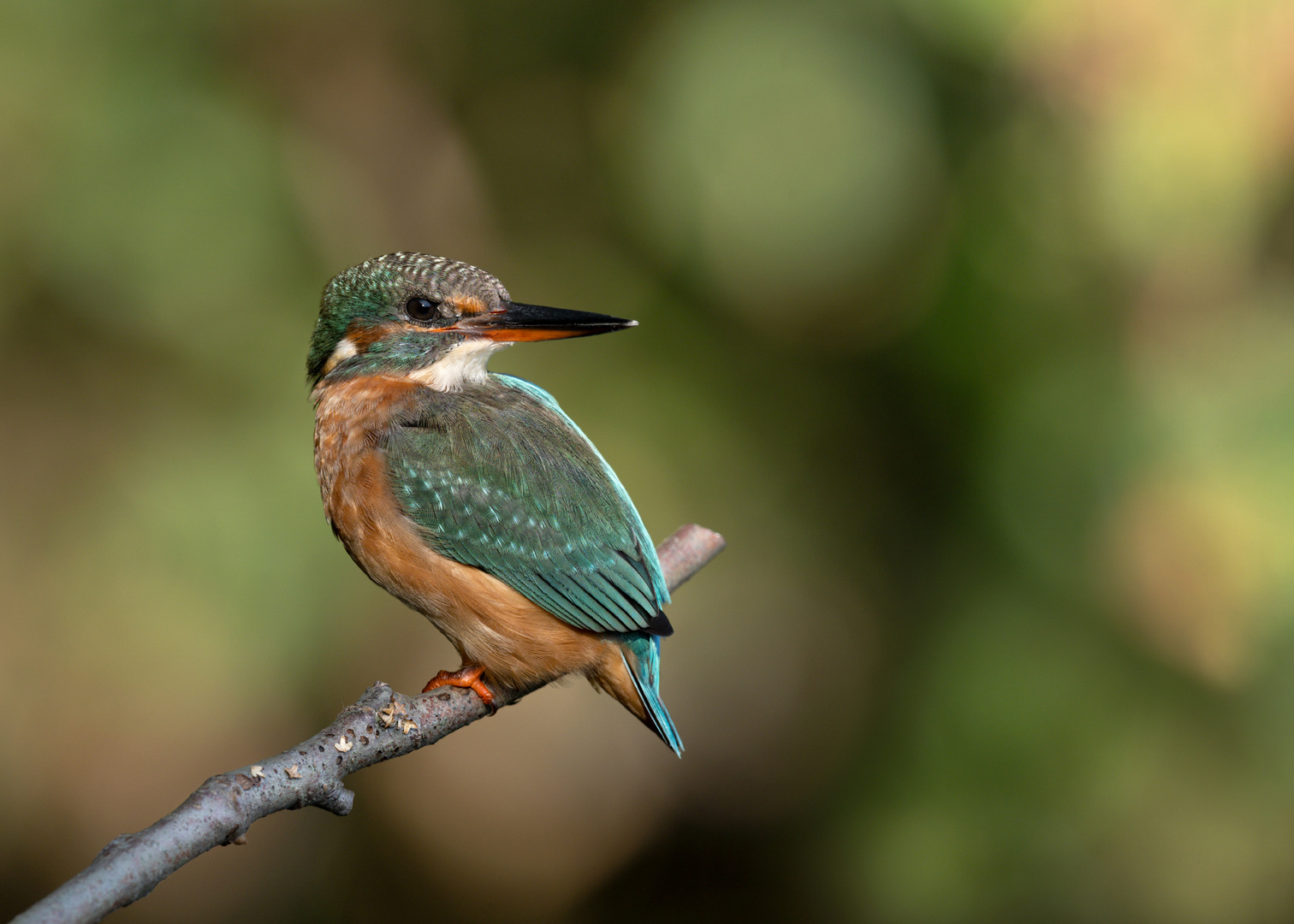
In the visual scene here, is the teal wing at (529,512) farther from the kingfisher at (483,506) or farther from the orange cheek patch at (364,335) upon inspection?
the orange cheek patch at (364,335)

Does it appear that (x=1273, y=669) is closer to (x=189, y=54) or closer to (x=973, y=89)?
(x=973, y=89)

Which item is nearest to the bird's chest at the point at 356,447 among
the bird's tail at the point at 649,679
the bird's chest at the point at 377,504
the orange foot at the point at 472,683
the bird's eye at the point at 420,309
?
the bird's chest at the point at 377,504

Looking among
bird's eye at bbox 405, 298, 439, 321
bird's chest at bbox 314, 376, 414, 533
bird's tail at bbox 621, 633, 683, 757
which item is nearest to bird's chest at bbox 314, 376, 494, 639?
bird's chest at bbox 314, 376, 414, 533

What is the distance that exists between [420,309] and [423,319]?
0.02 meters

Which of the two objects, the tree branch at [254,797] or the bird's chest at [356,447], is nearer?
the tree branch at [254,797]

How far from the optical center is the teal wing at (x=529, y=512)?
1.64m

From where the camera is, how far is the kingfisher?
64.7 inches

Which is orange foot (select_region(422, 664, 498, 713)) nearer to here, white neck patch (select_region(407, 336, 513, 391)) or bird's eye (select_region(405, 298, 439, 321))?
white neck patch (select_region(407, 336, 513, 391))

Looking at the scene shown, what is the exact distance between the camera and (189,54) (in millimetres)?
2998

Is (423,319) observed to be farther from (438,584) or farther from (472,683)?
(472,683)

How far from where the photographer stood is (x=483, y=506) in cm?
166

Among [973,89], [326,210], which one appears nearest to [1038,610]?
[973,89]

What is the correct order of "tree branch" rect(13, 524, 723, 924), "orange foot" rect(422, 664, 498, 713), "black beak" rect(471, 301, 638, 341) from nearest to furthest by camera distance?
"tree branch" rect(13, 524, 723, 924) < "black beak" rect(471, 301, 638, 341) < "orange foot" rect(422, 664, 498, 713)

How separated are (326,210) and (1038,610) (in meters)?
2.19
